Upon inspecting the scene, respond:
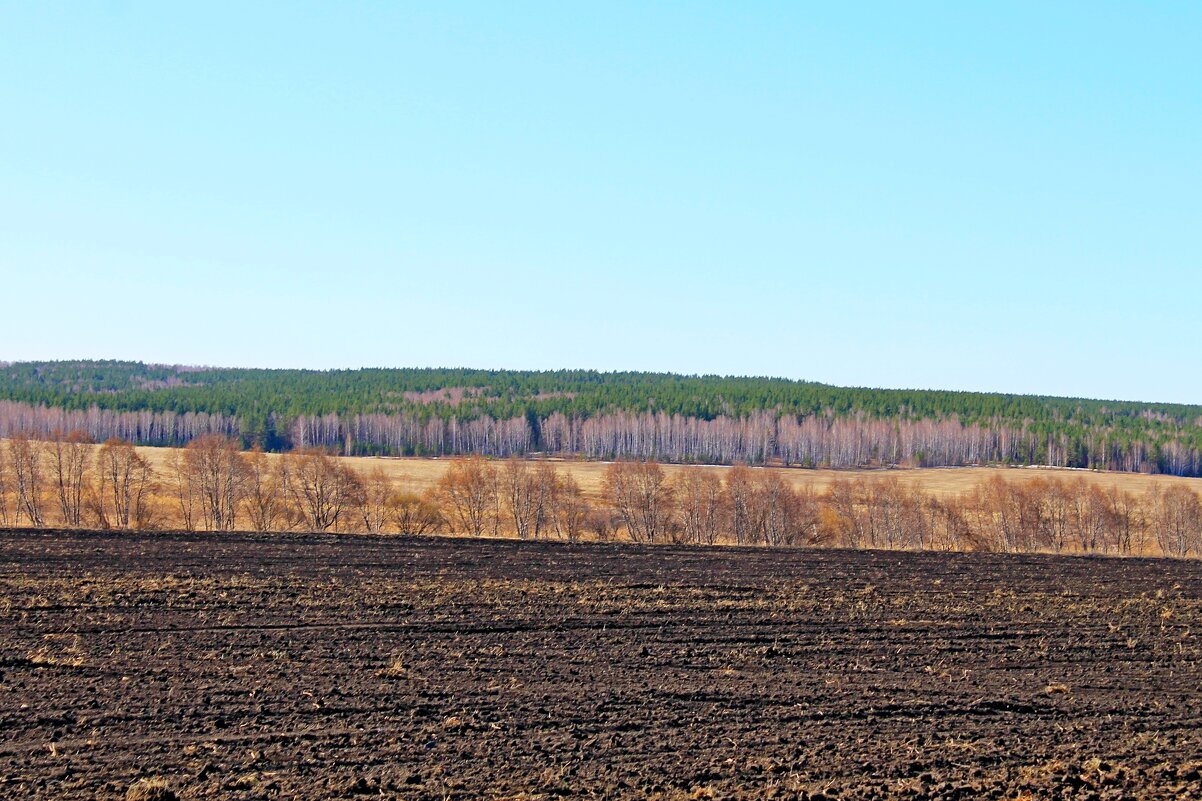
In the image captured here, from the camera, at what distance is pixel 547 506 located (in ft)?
189

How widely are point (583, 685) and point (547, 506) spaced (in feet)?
134

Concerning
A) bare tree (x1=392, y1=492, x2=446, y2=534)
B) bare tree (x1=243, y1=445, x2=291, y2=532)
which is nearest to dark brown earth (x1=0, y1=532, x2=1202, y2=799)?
bare tree (x1=392, y1=492, x2=446, y2=534)

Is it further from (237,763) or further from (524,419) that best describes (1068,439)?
(237,763)

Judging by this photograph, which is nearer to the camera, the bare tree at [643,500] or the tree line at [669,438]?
the bare tree at [643,500]

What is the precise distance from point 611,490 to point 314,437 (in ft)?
299

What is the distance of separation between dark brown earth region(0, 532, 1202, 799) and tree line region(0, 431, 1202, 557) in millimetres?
25466

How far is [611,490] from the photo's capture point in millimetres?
60281

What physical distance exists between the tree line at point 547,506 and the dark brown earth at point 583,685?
83.6ft

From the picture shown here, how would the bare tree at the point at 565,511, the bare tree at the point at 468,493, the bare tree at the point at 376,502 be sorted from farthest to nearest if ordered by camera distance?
the bare tree at the point at 565,511
the bare tree at the point at 468,493
the bare tree at the point at 376,502

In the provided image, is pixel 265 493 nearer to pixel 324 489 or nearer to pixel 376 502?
pixel 324 489

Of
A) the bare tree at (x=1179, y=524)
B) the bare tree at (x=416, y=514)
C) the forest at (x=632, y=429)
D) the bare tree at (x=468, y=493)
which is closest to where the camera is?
the bare tree at (x=416, y=514)

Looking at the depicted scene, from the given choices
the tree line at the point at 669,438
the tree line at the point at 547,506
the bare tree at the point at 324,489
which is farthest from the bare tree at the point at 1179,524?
the tree line at the point at 669,438

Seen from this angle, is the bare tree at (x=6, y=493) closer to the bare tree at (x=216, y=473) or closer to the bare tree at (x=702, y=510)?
the bare tree at (x=216, y=473)

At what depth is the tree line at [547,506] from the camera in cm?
5503
